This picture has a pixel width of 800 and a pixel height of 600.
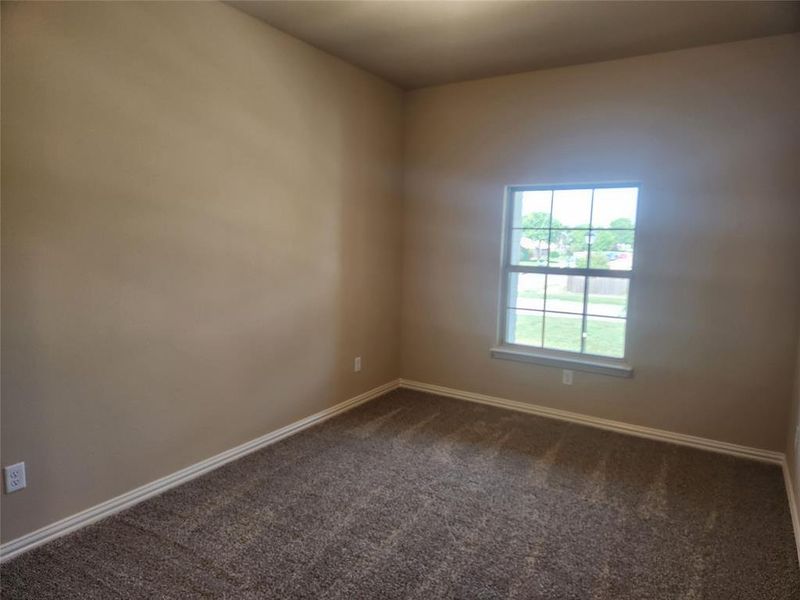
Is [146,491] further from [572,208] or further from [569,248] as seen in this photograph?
[572,208]

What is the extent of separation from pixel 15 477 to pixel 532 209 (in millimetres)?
3458

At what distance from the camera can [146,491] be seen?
8.18 feet

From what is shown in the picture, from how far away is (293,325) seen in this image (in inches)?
131

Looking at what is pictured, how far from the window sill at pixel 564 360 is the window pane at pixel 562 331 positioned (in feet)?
0.23

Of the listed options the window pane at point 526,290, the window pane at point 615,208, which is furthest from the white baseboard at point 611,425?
the window pane at point 615,208

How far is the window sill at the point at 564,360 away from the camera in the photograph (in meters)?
3.50

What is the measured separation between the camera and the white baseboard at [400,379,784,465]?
311 centimetres

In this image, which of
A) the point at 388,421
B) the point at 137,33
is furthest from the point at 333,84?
the point at 388,421

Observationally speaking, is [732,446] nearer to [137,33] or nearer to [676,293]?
[676,293]

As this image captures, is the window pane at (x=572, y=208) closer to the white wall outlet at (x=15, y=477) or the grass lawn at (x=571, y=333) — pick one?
the grass lawn at (x=571, y=333)

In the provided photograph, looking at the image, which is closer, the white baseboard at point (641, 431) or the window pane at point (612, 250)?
the white baseboard at point (641, 431)

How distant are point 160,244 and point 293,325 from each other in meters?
1.07

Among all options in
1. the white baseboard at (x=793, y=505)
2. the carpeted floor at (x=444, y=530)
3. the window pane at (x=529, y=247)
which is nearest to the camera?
the carpeted floor at (x=444, y=530)

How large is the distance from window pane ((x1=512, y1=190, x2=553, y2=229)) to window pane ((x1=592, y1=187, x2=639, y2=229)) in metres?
0.35
